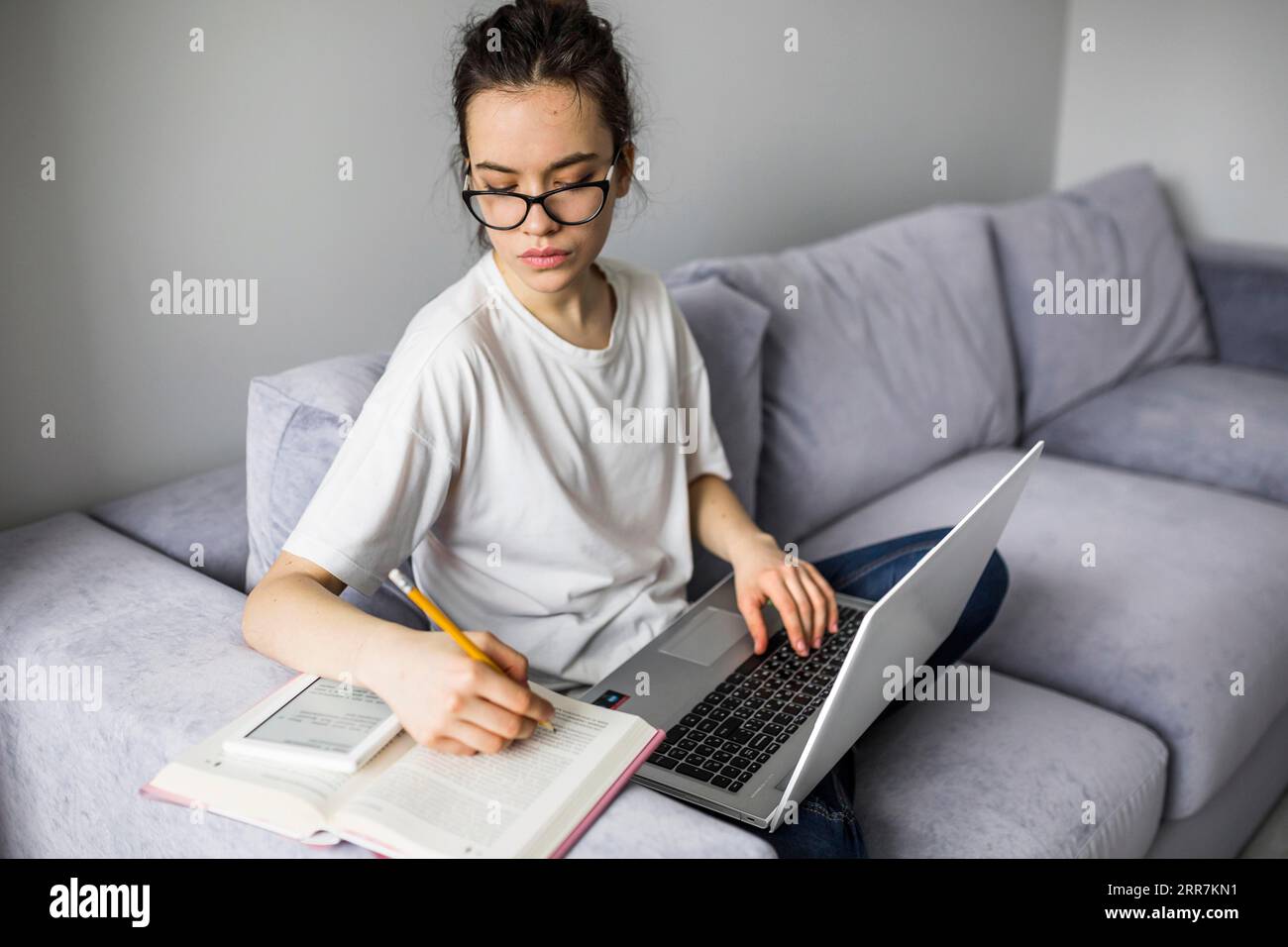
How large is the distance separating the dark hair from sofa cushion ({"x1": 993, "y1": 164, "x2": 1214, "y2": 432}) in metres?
1.46

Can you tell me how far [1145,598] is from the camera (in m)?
1.72

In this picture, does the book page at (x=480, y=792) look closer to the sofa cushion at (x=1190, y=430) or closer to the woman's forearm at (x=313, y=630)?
the woman's forearm at (x=313, y=630)

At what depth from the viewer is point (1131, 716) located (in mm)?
1568

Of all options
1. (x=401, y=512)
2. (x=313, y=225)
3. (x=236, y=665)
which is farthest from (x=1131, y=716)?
(x=313, y=225)

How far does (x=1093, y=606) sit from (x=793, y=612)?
2.12 ft

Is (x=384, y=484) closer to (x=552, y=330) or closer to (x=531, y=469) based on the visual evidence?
(x=531, y=469)

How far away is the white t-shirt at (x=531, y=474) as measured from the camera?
1.11 metres

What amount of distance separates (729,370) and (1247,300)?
1692mm

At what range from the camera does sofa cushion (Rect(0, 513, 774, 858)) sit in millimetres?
913

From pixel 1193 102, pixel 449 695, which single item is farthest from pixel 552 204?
pixel 1193 102
